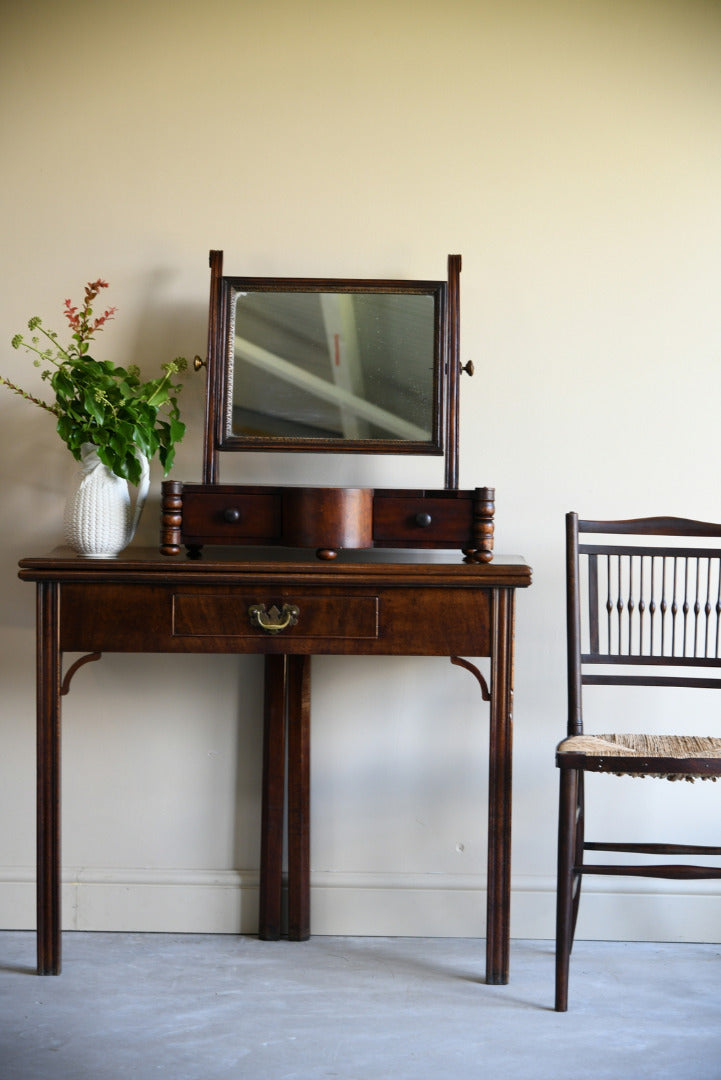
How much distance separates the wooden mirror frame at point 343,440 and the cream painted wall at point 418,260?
15 cm

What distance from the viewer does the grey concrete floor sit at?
2014 millimetres

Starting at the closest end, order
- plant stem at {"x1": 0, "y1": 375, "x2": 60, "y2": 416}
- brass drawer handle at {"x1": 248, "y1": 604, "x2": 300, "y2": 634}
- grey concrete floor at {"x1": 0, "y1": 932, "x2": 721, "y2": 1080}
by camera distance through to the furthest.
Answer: grey concrete floor at {"x1": 0, "y1": 932, "x2": 721, "y2": 1080} < brass drawer handle at {"x1": 248, "y1": 604, "x2": 300, "y2": 634} < plant stem at {"x1": 0, "y1": 375, "x2": 60, "y2": 416}

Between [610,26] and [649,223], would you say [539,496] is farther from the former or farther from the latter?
[610,26]

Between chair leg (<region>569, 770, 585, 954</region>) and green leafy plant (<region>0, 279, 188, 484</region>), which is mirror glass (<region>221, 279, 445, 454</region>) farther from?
chair leg (<region>569, 770, 585, 954</region>)

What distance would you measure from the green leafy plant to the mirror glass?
16 centimetres

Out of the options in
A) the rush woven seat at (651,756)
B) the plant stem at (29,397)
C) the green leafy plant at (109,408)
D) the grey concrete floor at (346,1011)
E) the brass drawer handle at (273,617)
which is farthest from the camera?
the plant stem at (29,397)

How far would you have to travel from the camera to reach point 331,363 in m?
2.60

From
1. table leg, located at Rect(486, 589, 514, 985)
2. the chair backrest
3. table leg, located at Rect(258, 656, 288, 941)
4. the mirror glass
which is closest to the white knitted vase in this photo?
the mirror glass

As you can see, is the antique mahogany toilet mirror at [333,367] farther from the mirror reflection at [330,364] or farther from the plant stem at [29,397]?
the plant stem at [29,397]

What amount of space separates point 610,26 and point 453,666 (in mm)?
1705

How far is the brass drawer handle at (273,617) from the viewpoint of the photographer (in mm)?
2295

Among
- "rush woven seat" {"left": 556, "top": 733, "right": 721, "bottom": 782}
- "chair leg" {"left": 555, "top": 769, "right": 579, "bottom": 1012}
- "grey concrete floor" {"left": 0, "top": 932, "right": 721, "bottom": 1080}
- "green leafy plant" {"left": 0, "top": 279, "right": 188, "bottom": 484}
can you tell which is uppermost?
"green leafy plant" {"left": 0, "top": 279, "right": 188, "bottom": 484}

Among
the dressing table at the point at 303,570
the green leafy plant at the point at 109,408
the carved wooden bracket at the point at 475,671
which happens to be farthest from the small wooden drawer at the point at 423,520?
the green leafy plant at the point at 109,408

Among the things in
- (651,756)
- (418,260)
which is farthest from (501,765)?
(418,260)
